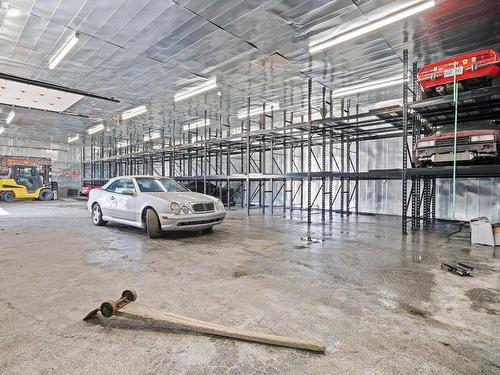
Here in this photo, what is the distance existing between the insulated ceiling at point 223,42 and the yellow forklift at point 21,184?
34.3ft

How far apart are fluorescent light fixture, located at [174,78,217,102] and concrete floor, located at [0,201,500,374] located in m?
5.68

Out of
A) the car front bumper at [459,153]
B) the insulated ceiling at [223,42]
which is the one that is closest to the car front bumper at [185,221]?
the insulated ceiling at [223,42]

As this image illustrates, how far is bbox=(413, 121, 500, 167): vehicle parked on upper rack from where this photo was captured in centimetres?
495

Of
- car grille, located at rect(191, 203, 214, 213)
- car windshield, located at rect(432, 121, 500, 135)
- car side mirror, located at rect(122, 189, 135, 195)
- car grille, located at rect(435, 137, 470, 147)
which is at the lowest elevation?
car grille, located at rect(191, 203, 214, 213)

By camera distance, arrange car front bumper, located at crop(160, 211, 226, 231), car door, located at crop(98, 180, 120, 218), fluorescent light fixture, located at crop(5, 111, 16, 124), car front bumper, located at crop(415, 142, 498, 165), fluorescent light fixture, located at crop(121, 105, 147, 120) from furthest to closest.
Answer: fluorescent light fixture, located at crop(5, 111, 16, 124), fluorescent light fixture, located at crop(121, 105, 147, 120), car door, located at crop(98, 180, 120, 218), car front bumper, located at crop(160, 211, 226, 231), car front bumper, located at crop(415, 142, 498, 165)

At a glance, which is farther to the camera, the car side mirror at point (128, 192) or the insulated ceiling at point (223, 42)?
the car side mirror at point (128, 192)

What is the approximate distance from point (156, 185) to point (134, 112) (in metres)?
7.42

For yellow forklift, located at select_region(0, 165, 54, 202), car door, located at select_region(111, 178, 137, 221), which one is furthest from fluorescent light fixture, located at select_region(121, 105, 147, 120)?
yellow forklift, located at select_region(0, 165, 54, 202)

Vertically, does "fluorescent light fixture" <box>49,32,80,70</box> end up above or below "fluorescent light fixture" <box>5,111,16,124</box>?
below

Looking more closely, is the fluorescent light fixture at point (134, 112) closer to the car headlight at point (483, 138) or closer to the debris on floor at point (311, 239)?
the debris on floor at point (311, 239)

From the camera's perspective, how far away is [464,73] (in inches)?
195

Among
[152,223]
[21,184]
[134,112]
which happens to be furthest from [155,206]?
[21,184]

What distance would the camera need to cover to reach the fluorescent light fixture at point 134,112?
38.5 feet

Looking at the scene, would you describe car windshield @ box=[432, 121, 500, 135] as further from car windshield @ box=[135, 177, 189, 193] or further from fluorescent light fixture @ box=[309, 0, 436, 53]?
car windshield @ box=[135, 177, 189, 193]
